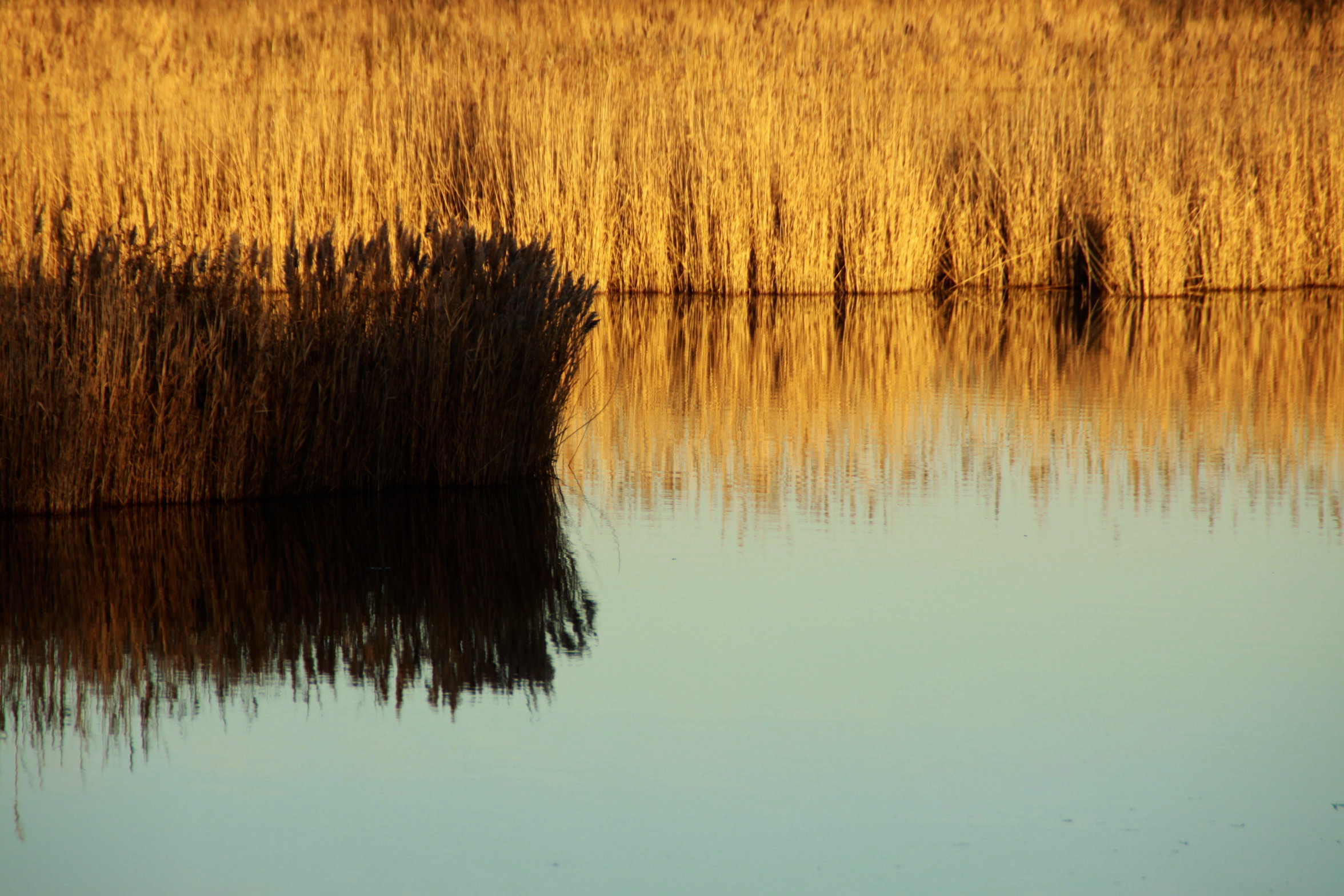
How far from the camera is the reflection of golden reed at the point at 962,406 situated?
19.2ft

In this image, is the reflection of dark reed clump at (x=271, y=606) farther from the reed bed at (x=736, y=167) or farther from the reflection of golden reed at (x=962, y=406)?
the reed bed at (x=736, y=167)

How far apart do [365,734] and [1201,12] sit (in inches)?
685

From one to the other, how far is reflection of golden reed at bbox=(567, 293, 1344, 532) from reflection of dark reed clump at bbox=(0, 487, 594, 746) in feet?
3.04

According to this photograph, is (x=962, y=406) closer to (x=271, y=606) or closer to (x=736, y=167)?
(x=271, y=606)

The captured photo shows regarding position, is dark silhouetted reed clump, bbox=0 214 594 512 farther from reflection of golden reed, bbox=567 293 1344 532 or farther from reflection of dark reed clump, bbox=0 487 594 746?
reflection of golden reed, bbox=567 293 1344 532

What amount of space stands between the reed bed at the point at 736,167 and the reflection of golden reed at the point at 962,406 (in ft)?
2.84

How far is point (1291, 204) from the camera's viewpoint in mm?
12438

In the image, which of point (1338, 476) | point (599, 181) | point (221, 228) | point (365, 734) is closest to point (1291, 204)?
point (599, 181)

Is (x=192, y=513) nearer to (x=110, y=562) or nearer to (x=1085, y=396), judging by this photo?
(x=110, y=562)

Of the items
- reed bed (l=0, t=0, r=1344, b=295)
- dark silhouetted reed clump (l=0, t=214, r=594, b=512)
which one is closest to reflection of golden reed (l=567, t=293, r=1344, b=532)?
dark silhouetted reed clump (l=0, t=214, r=594, b=512)

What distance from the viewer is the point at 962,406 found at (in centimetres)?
752

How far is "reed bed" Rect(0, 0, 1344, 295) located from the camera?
11.9 m

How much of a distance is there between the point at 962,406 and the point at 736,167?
16.2 ft

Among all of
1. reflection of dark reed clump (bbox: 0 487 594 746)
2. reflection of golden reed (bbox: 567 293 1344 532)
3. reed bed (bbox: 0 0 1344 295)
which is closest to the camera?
reflection of dark reed clump (bbox: 0 487 594 746)
